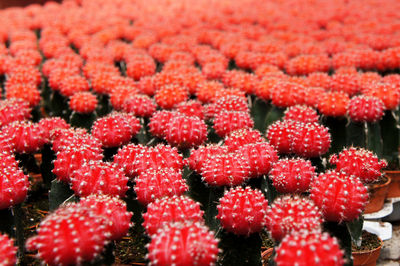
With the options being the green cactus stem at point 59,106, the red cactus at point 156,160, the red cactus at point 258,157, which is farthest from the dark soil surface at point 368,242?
the green cactus stem at point 59,106

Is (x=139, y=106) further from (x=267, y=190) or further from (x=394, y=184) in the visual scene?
(x=394, y=184)

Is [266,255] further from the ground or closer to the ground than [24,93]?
closer to the ground

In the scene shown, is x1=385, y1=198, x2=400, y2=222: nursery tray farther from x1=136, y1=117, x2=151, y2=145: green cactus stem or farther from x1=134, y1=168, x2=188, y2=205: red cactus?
x1=134, y1=168, x2=188, y2=205: red cactus

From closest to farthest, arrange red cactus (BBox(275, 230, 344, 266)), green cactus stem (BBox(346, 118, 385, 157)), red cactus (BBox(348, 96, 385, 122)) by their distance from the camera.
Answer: red cactus (BBox(275, 230, 344, 266)) → red cactus (BBox(348, 96, 385, 122)) → green cactus stem (BBox(346, 118, 385, 157))

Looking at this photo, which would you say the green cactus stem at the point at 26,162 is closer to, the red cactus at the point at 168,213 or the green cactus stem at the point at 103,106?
the green cactus stem at the point at 103,106

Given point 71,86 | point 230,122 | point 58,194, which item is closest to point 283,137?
point 230,122

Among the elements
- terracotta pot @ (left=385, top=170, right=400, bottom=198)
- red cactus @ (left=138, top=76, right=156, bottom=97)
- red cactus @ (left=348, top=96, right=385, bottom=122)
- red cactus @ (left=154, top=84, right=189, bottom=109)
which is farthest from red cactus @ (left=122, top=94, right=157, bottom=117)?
terracotta pot @ (left=385, top=170, right=400, bottom=198)

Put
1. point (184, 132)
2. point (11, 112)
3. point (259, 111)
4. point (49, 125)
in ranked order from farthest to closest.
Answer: point (259, 111), point (11, 112), point (49, 125), point (184, 132)
